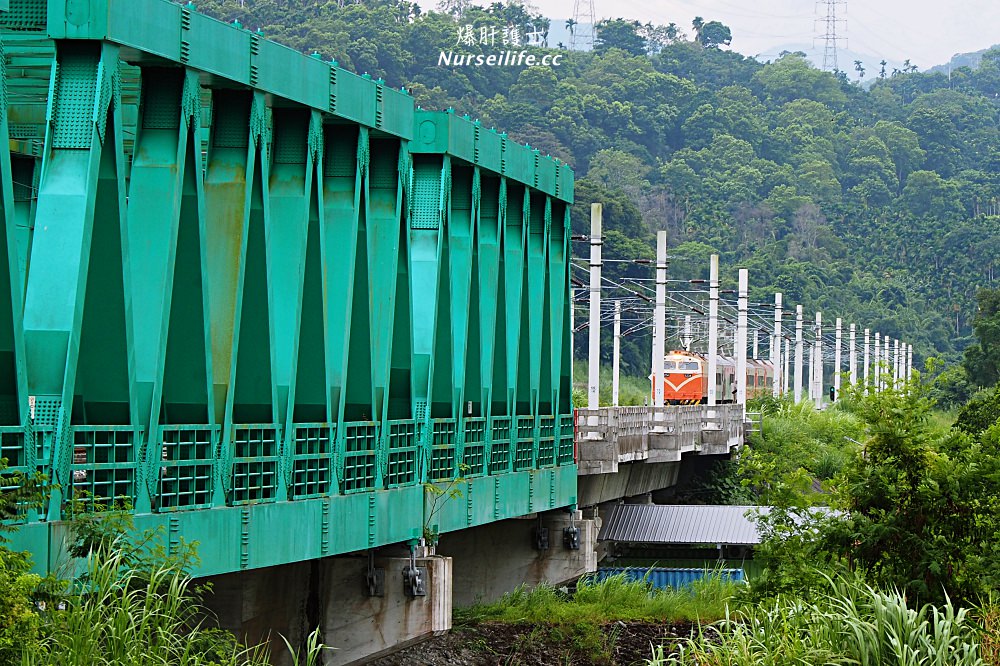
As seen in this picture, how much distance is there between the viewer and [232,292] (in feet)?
64.8

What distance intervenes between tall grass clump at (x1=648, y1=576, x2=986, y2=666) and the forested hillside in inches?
4647

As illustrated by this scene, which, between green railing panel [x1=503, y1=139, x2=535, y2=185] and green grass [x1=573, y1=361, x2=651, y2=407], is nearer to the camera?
green railing panel [x1=503, y1=139, x2=535, y2=185]

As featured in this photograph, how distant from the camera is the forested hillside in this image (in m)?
155

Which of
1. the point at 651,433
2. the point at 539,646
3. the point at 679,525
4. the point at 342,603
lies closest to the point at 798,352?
the point at 651,433

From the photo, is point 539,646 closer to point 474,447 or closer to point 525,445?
point 525,445

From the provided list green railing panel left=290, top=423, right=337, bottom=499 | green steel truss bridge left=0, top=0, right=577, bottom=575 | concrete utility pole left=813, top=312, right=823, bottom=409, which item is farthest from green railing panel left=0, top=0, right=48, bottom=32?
concrete utility pole left=813, top=312, right=823, bottom=409

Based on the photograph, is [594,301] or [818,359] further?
[818,359]

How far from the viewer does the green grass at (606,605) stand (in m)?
33.2

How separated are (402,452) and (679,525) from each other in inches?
789

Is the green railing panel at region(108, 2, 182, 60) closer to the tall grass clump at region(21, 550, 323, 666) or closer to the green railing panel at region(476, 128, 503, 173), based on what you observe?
the tall grass clump at region(21, 550, 323, 666)

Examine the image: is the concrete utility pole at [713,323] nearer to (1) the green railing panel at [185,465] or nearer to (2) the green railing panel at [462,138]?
(2) the green railing panel at [462,138]

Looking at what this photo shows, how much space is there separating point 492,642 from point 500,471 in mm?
3726

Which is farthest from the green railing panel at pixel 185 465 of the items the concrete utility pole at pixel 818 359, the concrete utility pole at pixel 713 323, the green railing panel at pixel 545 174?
the concrete utility pole at pixel 818 359

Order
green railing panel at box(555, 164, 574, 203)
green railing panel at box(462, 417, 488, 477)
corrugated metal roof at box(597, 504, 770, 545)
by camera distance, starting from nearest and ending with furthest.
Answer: green railing panel at box(462, 417, 488, 477) < green railing panel at box(555, 164, 574, 203) < corrugated metal roof at box(597, 504, 770, 545)
